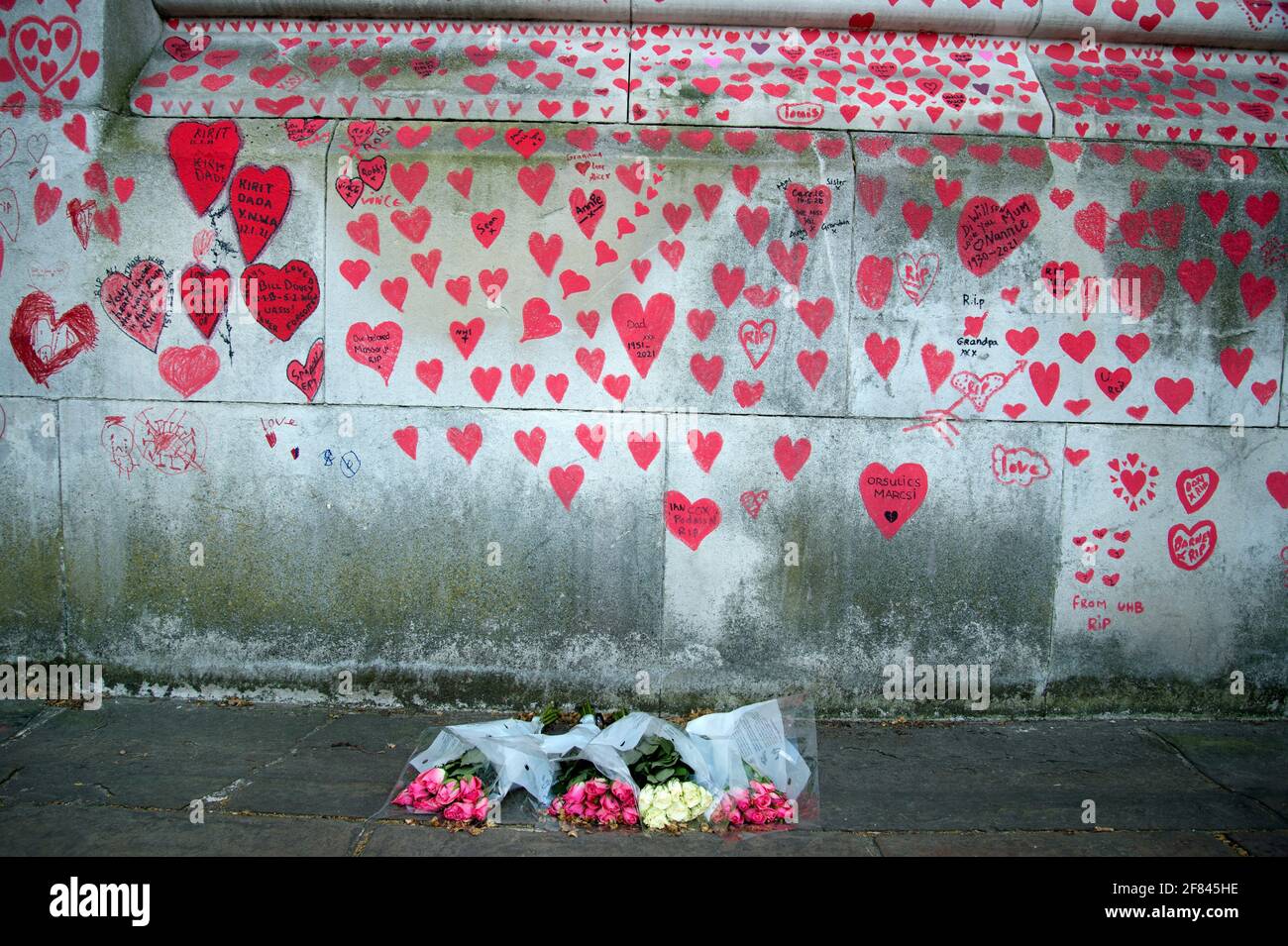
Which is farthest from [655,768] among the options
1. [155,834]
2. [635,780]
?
[155,834]

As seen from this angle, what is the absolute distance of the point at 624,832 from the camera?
12.1 ft

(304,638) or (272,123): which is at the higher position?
(272,123)

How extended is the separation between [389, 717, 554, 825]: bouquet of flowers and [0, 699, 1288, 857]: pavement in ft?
0.33

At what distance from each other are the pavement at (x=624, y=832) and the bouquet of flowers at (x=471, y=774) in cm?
10

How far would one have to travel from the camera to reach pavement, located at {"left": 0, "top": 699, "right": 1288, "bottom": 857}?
11.7 ft

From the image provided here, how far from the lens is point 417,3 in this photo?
515 cm

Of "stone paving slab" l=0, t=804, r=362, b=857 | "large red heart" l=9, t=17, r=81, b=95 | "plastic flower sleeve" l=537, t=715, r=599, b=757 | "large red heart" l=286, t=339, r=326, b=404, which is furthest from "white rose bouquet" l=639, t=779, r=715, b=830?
"large red heart" l=9, t=17, r=81, b=95

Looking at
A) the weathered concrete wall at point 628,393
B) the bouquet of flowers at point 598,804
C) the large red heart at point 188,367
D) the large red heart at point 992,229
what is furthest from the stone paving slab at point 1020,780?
the large red heart at point 188,367

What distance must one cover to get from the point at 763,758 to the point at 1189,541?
2.88m

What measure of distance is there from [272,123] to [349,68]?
0.59 meters

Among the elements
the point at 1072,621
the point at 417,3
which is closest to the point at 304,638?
the point at 417,3

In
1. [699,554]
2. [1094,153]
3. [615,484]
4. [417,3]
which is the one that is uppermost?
[417,3]

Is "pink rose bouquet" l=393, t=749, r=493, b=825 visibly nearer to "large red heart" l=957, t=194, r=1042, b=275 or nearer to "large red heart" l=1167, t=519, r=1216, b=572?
"large red heart" l=957, t=194, r=1042, b=275

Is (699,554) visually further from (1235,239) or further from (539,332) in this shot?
(1235,239)
